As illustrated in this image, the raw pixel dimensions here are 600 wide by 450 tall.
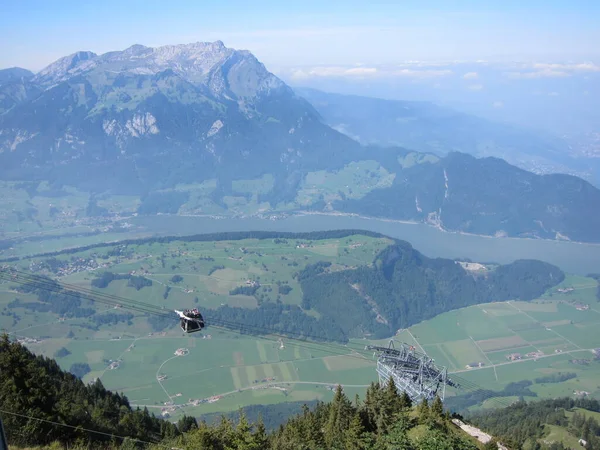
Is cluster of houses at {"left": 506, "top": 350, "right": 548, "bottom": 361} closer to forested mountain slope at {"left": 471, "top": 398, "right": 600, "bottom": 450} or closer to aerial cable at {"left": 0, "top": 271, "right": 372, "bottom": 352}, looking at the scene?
aerial cable at {"left": 0, "top": 271, "right": 372, "bottom": 352}

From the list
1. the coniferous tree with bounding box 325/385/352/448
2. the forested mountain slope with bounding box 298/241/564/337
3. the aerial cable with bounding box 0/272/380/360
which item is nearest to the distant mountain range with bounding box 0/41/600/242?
the forested mountain slope with bounding box 298/241/564/337

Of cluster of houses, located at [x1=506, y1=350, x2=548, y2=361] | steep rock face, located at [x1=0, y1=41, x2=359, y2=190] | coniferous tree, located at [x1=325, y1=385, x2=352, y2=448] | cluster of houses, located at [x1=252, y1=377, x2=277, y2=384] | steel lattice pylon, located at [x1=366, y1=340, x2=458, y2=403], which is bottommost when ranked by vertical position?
cluster of houses, located at [x1=506, y1=350, x2=548, y2=361]

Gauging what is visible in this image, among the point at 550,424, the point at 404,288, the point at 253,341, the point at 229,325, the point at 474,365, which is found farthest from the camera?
the point at 404,288

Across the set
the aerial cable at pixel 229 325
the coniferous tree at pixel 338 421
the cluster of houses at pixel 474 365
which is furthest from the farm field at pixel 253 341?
the coniferous tree at pixel 338 421

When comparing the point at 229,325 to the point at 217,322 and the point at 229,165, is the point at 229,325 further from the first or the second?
the point at 229,165

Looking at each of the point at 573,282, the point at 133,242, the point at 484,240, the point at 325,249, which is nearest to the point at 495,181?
the point at 484,240

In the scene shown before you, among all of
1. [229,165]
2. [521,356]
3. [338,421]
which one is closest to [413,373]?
[338,421]
